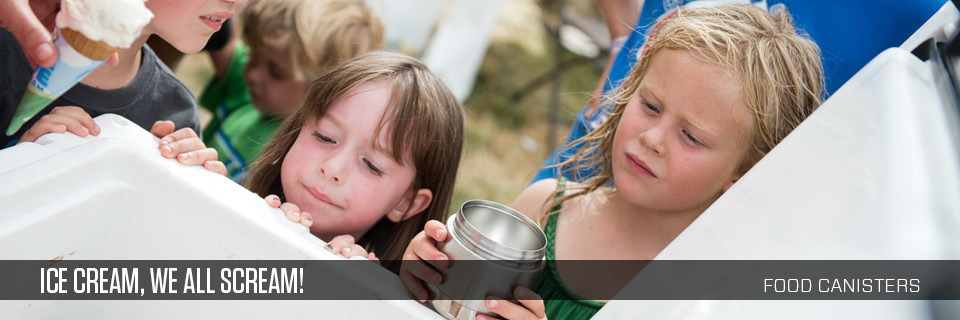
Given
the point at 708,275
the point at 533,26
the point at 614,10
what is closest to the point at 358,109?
the point at 708,275

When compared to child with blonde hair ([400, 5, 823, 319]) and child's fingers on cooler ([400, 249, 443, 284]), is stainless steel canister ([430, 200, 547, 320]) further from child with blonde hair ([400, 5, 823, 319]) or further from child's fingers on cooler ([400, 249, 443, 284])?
child with blonde hair ([400, 5, 823, 319])

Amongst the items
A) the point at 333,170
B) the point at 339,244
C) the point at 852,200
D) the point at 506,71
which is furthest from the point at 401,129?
the point at 506,71

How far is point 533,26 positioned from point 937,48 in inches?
A: 153

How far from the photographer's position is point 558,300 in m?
1.09

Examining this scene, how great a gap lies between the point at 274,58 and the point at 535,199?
890 mm

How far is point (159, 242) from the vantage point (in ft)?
2.36

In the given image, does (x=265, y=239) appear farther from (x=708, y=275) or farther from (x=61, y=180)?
(x=708, y=275)

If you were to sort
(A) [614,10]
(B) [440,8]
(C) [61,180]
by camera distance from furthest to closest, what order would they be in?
(B) [440,8], (A) [614,10], (C) [61,180]

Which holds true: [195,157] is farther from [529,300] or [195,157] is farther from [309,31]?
[309,31]

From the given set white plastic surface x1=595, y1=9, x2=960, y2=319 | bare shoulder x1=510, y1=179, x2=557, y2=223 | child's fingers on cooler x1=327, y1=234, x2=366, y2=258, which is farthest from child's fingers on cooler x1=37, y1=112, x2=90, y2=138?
bare shoulder x1=510, y1=179, x2=557, y2=223

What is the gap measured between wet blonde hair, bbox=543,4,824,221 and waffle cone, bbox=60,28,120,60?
2.24ft

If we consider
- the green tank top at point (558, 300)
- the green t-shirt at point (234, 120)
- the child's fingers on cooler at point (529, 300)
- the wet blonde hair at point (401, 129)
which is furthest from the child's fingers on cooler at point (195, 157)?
the green t-shirt at point (234, 120)

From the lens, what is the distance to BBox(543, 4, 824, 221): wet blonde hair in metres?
0.92

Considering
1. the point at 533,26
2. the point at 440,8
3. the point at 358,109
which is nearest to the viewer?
the point at 358,109
